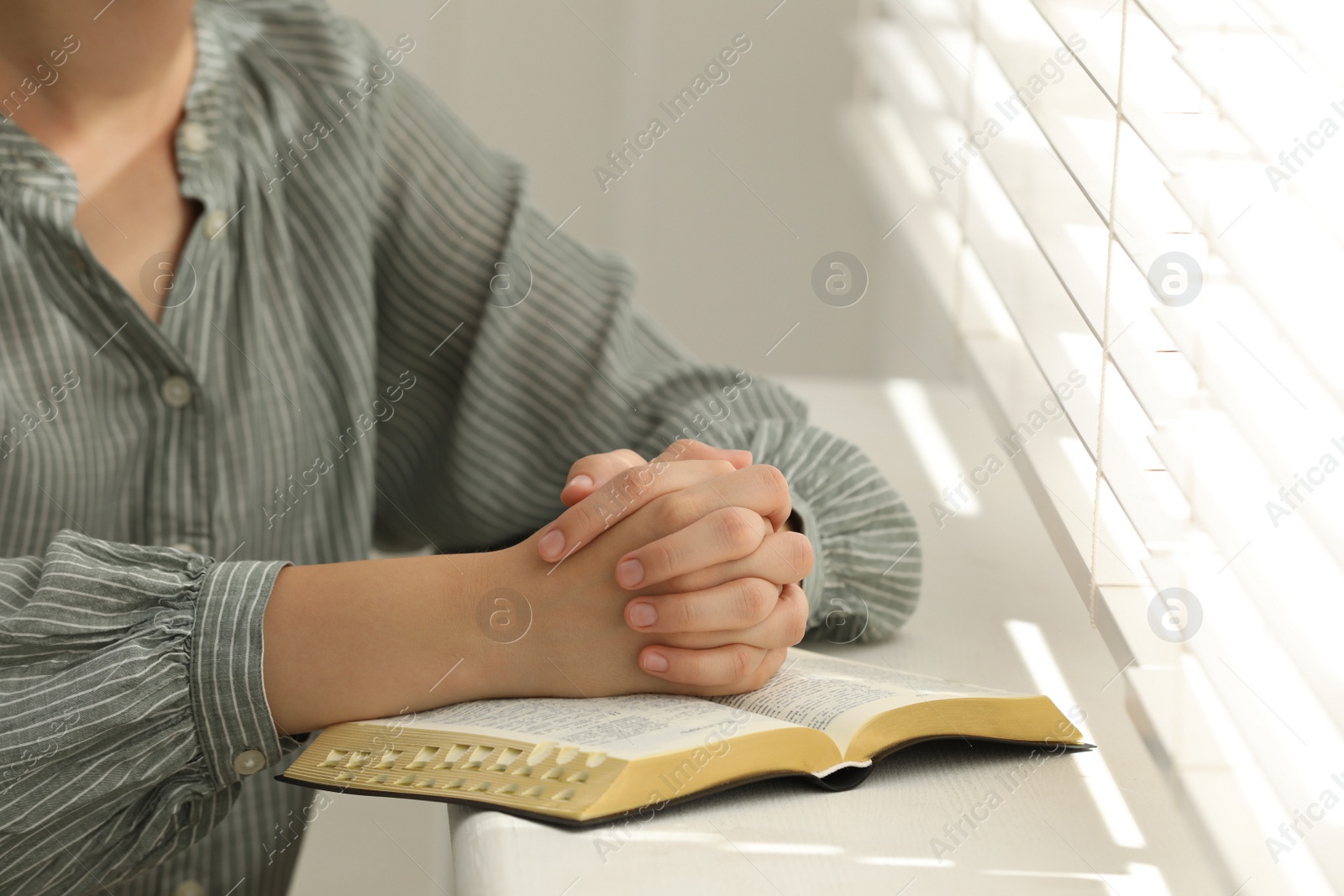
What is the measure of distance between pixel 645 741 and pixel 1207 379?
31 centimetres

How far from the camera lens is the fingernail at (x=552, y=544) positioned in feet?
1.85

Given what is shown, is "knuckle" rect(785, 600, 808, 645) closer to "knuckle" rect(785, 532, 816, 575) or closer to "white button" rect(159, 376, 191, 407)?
"knuckle" rect(785, 532, 816, 575)

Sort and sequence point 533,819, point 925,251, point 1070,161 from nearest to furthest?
point 533,819 → point 1070,161 → point 925,251

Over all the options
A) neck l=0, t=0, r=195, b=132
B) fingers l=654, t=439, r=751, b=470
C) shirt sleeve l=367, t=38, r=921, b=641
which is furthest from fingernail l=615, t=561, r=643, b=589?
neck l=0, t=0, r=195, b=132

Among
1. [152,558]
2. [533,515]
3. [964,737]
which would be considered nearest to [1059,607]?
[964,737]

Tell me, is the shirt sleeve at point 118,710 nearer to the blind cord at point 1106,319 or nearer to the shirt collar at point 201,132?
the shirt collar at point 201,132

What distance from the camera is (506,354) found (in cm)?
88

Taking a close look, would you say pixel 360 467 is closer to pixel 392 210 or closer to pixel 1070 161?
pixel 392 210

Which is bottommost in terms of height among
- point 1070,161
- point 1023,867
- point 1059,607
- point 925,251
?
point 1023,867

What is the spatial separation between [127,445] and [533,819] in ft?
1.65

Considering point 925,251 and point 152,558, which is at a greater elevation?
point 925,251

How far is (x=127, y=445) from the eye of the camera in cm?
79

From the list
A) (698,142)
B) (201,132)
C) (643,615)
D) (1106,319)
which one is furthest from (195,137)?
(698,142)

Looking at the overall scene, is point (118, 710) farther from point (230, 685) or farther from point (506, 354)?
point (506, 354)
